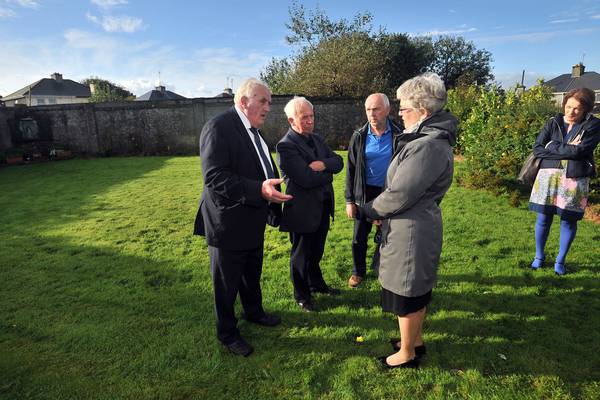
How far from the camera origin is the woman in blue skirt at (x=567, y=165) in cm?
387

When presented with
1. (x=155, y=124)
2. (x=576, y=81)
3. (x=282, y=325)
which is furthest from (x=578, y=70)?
(x=282, y=325)

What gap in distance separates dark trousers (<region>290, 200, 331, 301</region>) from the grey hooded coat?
46.5 inches

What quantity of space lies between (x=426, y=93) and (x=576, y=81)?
184ft

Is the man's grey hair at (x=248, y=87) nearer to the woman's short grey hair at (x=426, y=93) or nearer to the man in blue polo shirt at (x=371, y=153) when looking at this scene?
the woman's short grey hair at (x=426, y=93)

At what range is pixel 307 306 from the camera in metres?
3.71

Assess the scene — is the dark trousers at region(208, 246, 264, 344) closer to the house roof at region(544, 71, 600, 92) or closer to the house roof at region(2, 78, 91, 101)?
the house roof at region(544, 71, 600, 92)

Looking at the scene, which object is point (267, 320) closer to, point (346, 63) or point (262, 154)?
point (262, 154)

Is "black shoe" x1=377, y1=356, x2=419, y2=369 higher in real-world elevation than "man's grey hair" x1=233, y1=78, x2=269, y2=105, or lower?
lower

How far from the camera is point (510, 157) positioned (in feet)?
26.0

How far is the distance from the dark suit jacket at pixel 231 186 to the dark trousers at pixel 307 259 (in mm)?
682

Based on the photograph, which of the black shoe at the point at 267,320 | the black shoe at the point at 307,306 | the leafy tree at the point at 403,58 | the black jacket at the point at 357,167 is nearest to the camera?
the black shoe at the point at 267,320

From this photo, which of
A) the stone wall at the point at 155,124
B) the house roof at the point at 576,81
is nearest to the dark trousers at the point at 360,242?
the stone wall at the point at 155,124

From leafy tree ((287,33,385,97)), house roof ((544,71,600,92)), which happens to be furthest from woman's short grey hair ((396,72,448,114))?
house roof ((544,71,600,92))

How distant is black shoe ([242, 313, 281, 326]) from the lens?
136 inches
